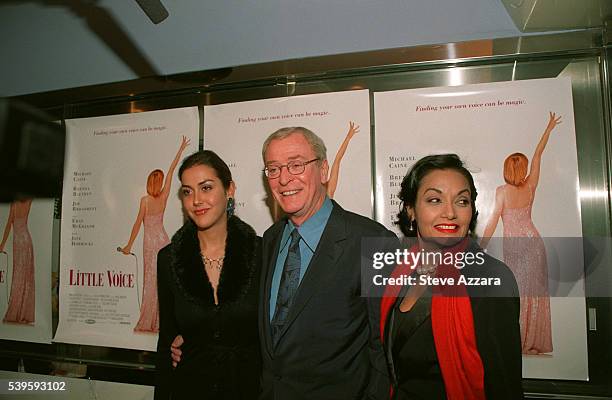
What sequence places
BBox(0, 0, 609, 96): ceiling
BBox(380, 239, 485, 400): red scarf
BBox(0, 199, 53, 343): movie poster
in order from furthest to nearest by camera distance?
BBox(0, 199, 53, 343): movie poster → BBox(0, 0, 609, 96): ceiling → BBox(380, 239, 485, 400): red scarf

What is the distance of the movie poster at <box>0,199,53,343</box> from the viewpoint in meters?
1.00

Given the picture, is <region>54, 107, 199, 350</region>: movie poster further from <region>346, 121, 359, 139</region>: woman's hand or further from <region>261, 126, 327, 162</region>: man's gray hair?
<region>346, 121, 359, 139</region>: woman's hand

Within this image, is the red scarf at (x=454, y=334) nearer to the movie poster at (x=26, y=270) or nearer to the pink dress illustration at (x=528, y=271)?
the pink dress illustration at (x=528, y=271)

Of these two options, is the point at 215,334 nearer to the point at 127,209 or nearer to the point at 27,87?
the point at 127,209

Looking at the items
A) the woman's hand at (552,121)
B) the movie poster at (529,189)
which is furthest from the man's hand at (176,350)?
the woman's hand at (552,121)

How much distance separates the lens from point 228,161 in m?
0.90

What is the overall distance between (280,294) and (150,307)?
1.09 feet

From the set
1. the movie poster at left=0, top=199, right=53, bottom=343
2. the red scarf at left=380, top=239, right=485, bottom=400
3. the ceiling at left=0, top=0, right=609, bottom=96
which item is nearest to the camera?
the red scarf at left=380, top=239, right=485, bottom=400

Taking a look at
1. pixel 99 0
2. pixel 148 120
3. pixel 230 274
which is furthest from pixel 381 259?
pixel 99 0

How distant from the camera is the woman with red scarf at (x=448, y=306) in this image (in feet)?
2.44

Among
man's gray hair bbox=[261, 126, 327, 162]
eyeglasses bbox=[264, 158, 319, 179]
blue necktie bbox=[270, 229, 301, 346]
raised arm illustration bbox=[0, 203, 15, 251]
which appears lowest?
blue necktie bbox=[270, 229, 301, 346]

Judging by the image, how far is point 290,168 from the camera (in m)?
0.83

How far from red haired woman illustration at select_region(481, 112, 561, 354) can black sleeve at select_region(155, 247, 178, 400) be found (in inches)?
27.1

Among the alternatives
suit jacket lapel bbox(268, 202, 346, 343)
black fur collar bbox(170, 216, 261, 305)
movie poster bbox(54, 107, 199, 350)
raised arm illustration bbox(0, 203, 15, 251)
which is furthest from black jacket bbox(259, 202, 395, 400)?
raised arm illustration bbox(0, 203, 15, 251)
